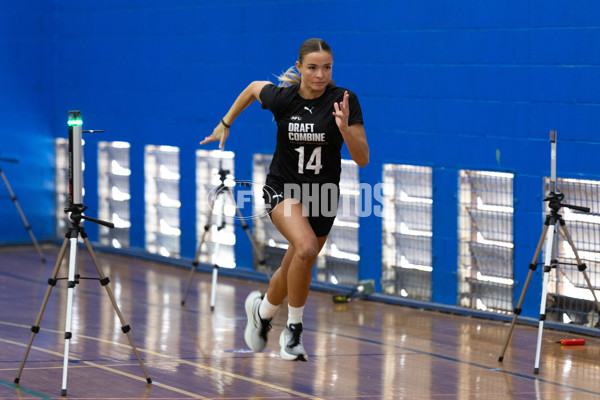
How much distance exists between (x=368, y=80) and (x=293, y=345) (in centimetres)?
413

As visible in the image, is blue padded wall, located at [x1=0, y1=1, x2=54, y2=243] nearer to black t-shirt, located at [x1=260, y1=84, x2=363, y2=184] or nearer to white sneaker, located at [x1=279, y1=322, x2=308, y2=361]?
black t-shirt, located at [x1=260, y1=84, x2=363, y2=184]

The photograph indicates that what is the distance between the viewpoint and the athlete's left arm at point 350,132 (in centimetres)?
541

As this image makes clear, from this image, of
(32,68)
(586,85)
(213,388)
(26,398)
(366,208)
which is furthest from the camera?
(32,68)

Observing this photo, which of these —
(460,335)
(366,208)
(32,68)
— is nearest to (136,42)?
(32,68)

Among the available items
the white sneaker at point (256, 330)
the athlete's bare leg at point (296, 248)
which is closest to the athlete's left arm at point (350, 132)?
the athlete's bare leg at point (296, 248)

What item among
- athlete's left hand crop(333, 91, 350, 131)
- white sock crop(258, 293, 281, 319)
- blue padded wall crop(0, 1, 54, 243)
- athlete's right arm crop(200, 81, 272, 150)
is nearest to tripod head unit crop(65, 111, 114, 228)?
athlete's right arm crop(200, 81, 272, 150)

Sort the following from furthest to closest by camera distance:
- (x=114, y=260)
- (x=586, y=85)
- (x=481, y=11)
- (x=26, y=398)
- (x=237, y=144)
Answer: (x=114, y=260) < (x=237, y=144) < (x=481, y=11) < (x=586, y=85) < (x=26, y=398)

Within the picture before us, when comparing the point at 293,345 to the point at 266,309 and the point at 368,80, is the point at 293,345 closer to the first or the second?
the point at 266,309

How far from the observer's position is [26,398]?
5.61m

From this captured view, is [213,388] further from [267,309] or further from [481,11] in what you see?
[481,11]

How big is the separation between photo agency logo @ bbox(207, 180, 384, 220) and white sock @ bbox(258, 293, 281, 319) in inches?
24.1

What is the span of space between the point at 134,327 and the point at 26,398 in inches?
93.2

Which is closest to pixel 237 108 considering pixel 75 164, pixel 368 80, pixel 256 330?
pixel 75 164

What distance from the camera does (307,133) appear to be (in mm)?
5699
